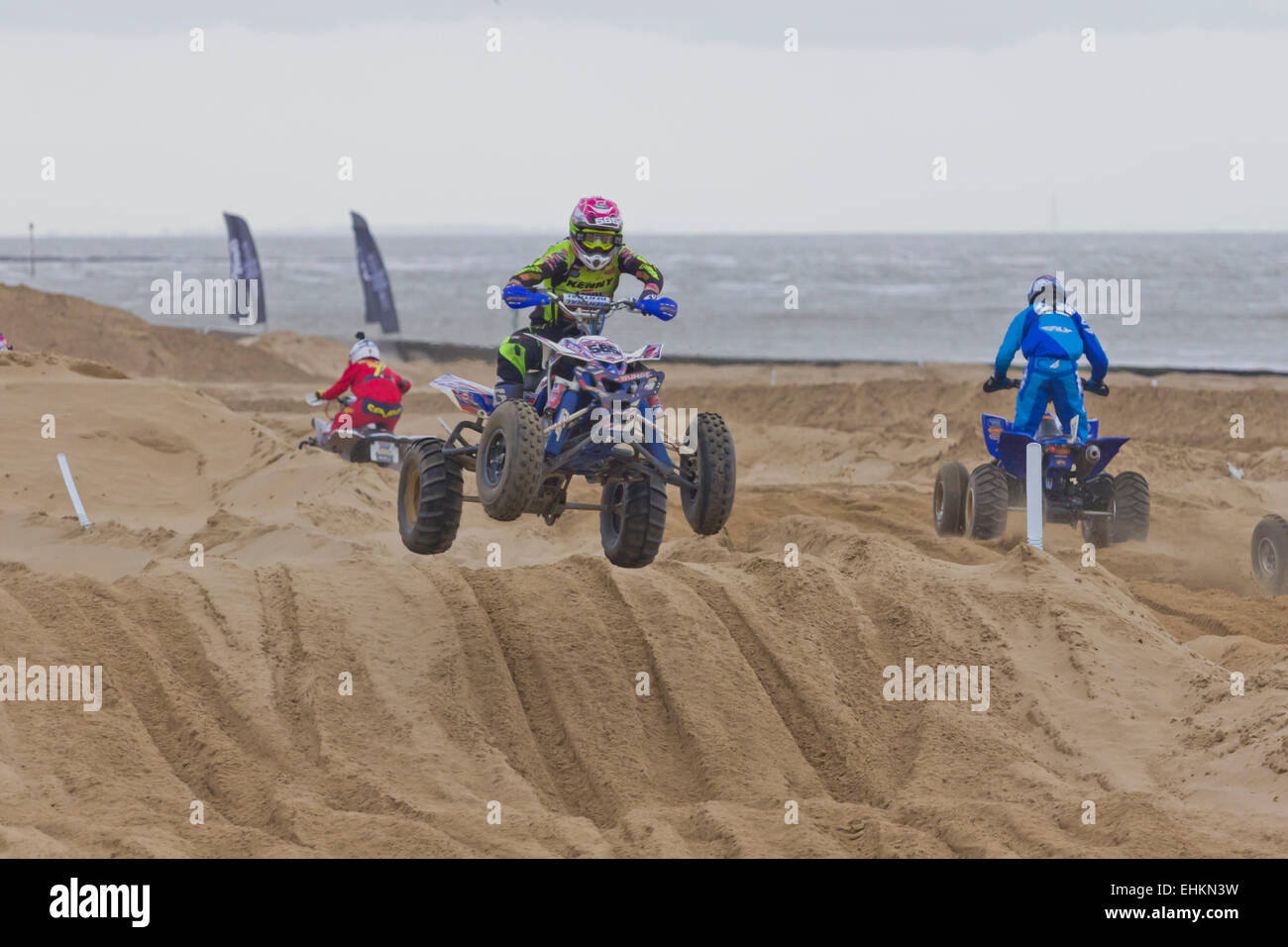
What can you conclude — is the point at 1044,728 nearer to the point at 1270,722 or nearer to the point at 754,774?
the point at 1270,722

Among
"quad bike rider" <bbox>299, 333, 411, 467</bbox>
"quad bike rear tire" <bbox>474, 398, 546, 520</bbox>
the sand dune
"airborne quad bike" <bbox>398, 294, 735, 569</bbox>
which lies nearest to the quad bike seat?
the sand dune

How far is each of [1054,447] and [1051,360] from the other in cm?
84

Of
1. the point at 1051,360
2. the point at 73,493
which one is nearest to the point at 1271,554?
the point at 1051,360

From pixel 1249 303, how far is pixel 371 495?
55210mm

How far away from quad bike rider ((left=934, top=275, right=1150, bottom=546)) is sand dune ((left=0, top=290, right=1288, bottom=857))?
472 millimetres

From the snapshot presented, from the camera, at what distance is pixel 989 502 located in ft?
46.1

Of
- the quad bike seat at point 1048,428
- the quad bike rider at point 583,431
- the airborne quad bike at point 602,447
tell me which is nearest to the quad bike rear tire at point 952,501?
the quad bike seat at point 1048,428

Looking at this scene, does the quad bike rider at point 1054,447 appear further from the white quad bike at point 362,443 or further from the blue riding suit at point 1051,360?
the white quad bike at point 362,443

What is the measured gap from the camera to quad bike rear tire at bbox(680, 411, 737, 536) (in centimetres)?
891

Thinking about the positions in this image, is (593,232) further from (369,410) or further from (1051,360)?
(369,410)

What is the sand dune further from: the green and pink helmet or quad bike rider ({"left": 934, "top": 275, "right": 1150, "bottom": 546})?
the green and pink helmet

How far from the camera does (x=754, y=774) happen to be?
879 centimetres
